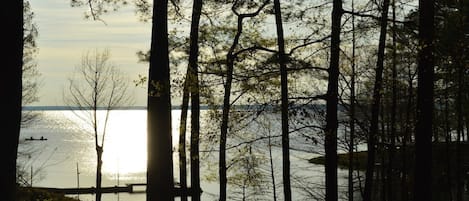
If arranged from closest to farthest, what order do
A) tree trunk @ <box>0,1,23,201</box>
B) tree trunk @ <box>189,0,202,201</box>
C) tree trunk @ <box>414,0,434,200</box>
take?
tree trunk @ <box>0,1,23,201</box> < tree trunk @ <box>414,0,434,200</box> < tree trunk @ <box>189,0,202,201</box>

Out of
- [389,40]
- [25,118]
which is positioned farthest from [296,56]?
[25,118]

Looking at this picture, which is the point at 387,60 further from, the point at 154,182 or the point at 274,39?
the point at 154,182

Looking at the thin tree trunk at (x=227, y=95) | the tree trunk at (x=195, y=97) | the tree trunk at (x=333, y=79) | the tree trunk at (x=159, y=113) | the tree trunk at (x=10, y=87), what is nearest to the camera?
the tree trunk at (x=10, y=87)

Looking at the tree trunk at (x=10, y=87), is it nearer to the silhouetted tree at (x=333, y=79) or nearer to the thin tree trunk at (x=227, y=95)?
the silhouetted tree at (x=333, y=79)

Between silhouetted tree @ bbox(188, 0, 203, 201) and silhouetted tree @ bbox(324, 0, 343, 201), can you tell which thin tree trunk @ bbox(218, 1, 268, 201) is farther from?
silhouetted tree @ bbox(324, 0, 343, 201)

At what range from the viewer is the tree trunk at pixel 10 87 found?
5.66 meters

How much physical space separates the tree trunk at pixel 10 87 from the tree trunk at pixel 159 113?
7.07ft

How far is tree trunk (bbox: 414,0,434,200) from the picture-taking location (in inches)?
361

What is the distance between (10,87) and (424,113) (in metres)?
6.68

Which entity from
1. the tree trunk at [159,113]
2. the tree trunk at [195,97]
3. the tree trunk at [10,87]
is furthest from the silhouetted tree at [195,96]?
the tree trunk at [10,87]

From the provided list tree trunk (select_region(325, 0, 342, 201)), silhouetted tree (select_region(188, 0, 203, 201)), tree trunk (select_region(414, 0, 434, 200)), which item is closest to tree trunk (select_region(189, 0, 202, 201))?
silhouetted tree (select_region(188, 0, 203, 201))

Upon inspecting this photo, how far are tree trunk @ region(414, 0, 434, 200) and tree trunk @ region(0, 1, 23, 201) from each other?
6392 mm

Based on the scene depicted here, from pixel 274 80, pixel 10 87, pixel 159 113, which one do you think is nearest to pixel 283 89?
pixel 274 80

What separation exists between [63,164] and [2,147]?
65131 millimetres
